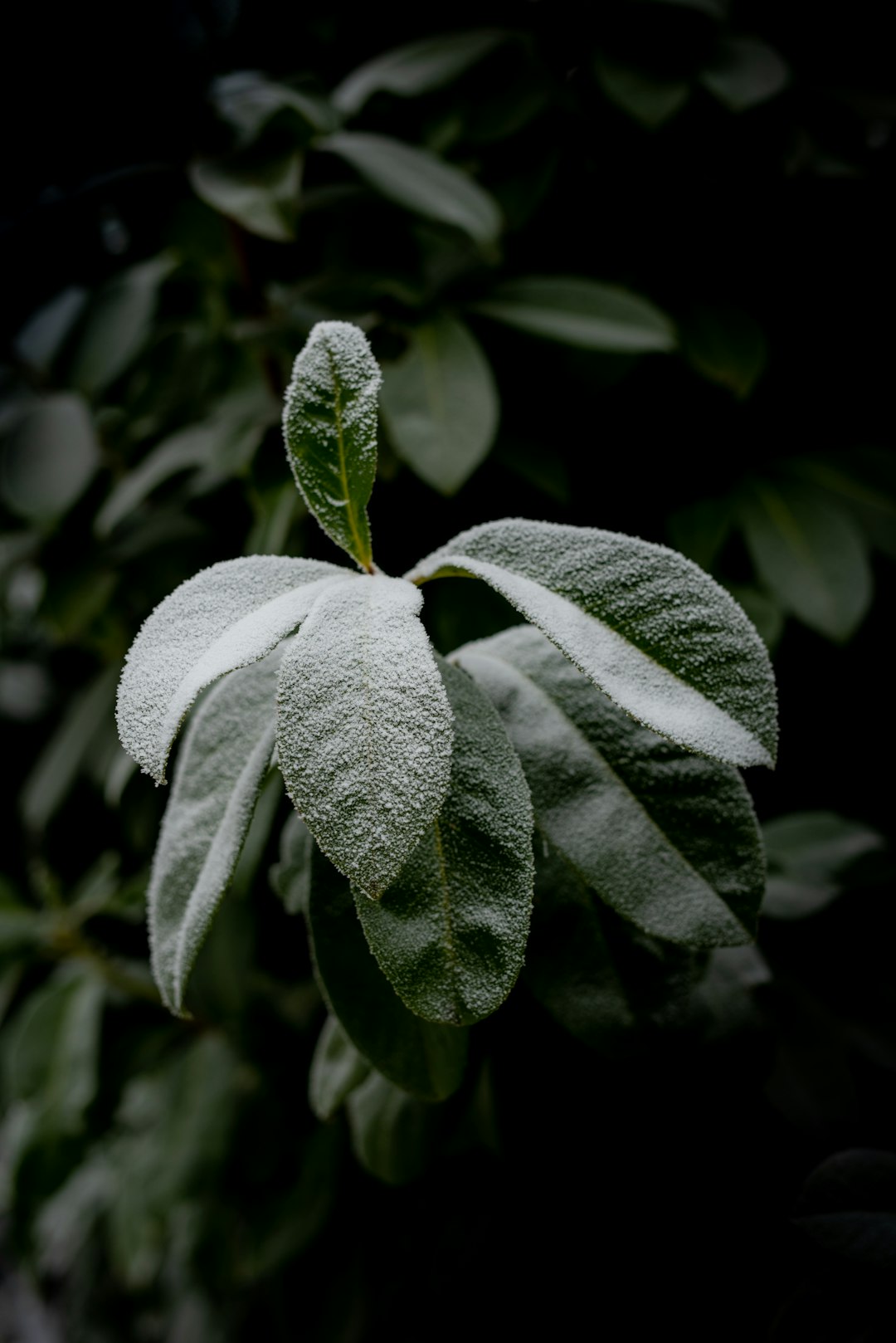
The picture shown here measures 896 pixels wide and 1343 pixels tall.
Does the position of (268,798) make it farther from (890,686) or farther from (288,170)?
(890,686)

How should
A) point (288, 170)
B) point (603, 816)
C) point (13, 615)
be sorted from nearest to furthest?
point (603, 816)
point (288, 170)
point (13, 615)

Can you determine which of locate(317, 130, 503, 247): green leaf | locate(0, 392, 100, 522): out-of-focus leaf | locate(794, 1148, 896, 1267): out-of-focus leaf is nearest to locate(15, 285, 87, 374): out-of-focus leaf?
locate(0, 392, 100, 522): out-of-focus leaf

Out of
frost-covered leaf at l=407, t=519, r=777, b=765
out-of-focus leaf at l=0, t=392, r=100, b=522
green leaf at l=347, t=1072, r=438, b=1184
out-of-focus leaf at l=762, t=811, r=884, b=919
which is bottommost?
out-of-focus leaf at l=762, t=811, r=884, b=919

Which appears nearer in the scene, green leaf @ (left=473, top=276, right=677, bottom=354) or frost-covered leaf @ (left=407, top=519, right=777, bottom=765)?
frost-covered leaf @ (left=407, top=519, right=777, bottom=765)

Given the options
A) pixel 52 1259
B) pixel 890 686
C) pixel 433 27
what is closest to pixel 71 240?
pixel 433 27

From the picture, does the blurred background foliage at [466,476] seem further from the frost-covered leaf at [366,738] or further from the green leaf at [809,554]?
the frost-covered leaf at [366,738]

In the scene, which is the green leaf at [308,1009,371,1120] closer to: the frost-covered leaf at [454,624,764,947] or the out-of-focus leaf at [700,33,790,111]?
the frost-covered leaf at [454,624,764,947]
